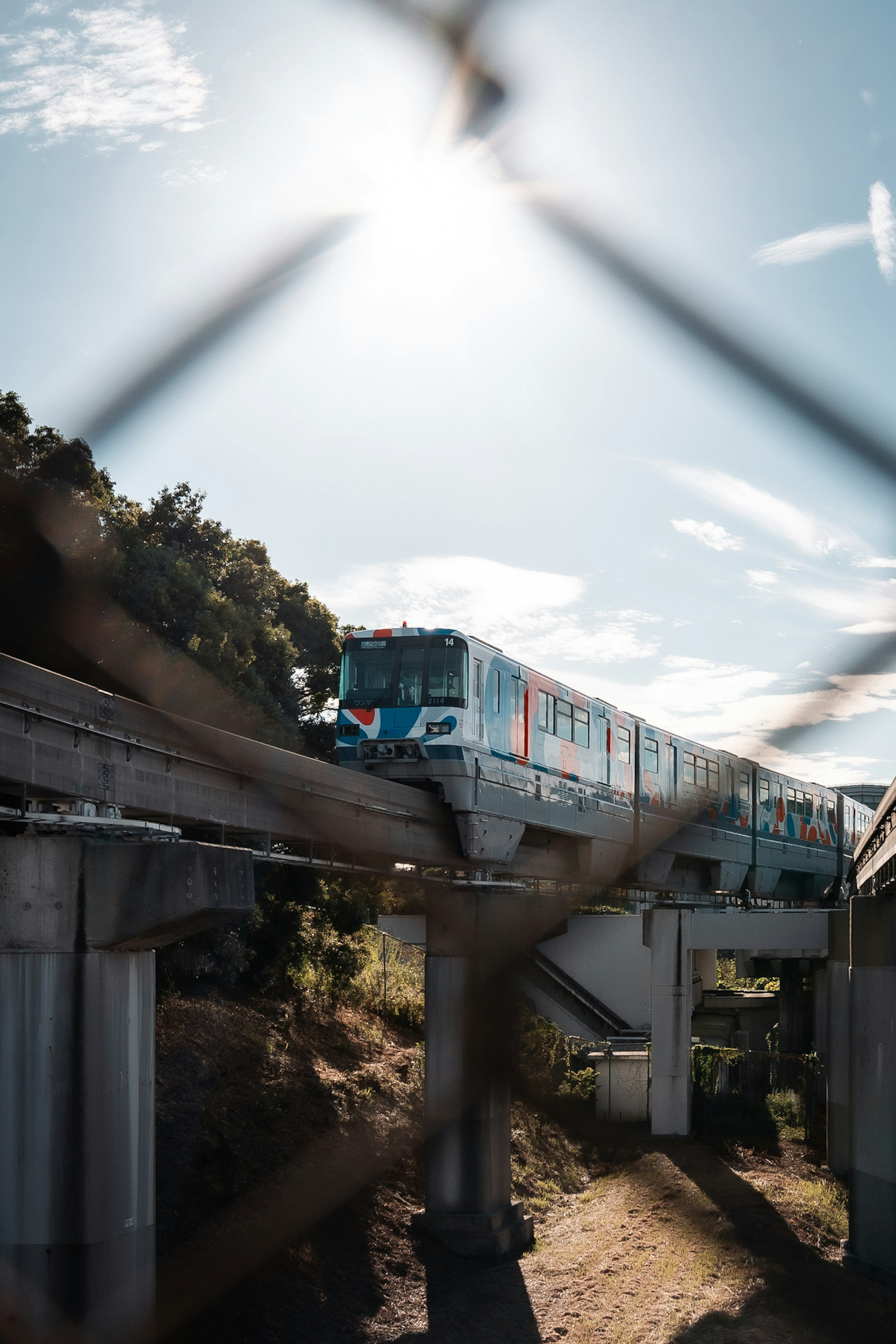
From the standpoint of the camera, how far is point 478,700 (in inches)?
1061

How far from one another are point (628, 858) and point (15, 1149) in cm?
2427

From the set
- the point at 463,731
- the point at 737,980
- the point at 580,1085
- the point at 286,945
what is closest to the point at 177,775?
the point at 463,731

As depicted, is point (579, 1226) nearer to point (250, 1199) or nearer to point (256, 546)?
point (250, 1199)

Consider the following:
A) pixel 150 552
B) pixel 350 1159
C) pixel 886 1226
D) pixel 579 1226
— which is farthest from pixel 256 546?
pixel 886 1226

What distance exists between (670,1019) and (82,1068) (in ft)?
92.0

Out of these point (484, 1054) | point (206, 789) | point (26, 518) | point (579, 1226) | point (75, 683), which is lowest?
point (579, 1226)

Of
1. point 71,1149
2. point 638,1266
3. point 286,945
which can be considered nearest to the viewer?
point 71,1149

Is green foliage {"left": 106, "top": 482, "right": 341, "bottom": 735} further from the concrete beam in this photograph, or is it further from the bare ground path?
the concrete beam

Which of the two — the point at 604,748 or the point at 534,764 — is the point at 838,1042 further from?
the point at 534,764

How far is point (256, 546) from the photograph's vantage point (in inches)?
1780

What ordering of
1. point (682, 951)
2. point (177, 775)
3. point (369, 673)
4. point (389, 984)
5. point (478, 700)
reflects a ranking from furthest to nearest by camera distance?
point (389, 984), point (682, 951), point (369, 673), point (478, 700), point (177, 775)

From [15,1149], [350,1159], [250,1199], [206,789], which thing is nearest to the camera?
[15,1149]

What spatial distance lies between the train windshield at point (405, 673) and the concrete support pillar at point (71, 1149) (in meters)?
12.9

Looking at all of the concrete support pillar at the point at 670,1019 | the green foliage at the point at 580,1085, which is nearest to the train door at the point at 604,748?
the concrete support pillar at the point at 670,1019
